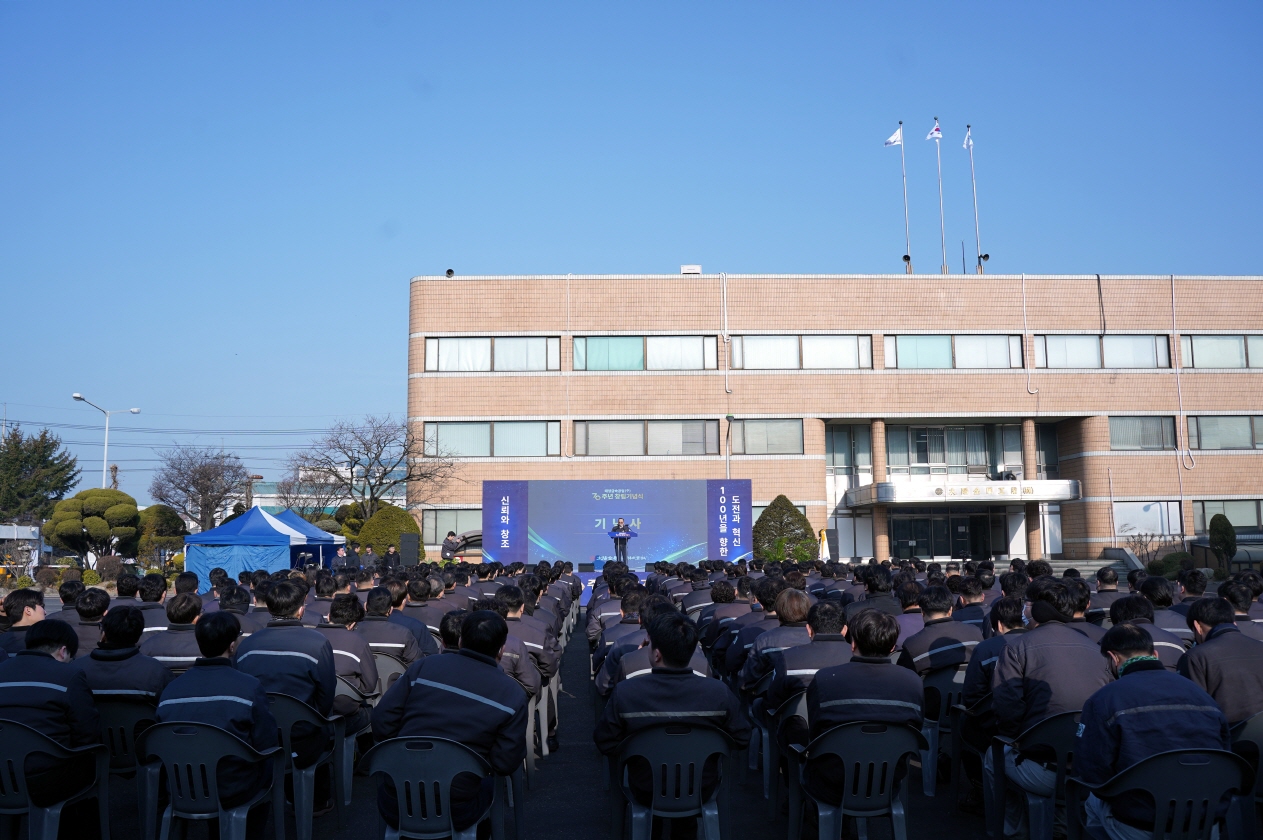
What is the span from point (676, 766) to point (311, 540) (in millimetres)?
20864

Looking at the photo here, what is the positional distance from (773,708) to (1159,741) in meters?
2.13

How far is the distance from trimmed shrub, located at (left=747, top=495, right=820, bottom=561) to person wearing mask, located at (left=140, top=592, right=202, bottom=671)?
85.6 feet

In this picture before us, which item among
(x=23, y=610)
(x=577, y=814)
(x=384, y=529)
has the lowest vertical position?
(x=577, y=814)

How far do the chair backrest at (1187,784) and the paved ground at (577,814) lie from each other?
2.17 metres

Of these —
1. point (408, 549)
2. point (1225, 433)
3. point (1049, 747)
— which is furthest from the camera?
point (1225, 433)

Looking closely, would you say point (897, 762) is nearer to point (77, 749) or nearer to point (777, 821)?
point (777, 821)

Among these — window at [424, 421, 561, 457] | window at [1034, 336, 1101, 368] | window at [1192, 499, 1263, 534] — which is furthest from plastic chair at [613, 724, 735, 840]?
window at [1192, 499, 1263, 534]

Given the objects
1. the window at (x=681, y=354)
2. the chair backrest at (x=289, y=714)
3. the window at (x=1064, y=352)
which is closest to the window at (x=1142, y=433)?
the window at (x=1064, y=352)

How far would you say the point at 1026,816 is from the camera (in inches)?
225

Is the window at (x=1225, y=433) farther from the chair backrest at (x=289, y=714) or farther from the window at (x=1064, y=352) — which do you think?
the chair backrest at (x=289, y=714)

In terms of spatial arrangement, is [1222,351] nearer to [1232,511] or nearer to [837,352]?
[1232,511]

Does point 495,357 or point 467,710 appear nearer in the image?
point 467,710

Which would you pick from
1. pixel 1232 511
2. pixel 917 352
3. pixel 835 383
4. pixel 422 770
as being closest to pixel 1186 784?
pixel 422 770

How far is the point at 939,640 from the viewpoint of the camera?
670cm
